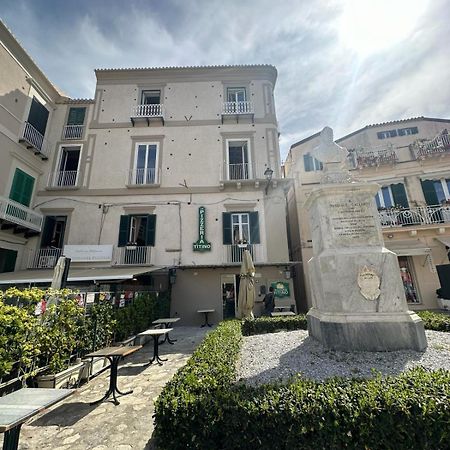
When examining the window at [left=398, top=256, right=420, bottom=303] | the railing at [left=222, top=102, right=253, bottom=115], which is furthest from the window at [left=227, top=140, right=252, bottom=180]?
the window at [left=398, top=256, right=420, bottom=303]

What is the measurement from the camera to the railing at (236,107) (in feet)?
51.2

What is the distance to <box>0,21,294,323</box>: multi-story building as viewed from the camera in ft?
42.4

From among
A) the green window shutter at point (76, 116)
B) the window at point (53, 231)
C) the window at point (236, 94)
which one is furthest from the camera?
the window at point (236, 94)

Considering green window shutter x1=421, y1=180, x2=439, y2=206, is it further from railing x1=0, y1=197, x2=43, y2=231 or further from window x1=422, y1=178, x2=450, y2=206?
railing x1=0, y1=197, x2=43, y2=231

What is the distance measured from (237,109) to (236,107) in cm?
14

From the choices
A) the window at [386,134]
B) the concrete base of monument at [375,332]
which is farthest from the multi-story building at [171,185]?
the concrete base of monument at [375,332]

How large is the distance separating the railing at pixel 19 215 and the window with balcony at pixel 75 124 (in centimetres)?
563

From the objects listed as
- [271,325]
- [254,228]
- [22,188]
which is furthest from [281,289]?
[22,188]

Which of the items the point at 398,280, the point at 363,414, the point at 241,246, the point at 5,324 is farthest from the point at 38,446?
the point at 241,246

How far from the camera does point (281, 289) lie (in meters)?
12.6

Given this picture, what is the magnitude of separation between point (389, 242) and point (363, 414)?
13819 mm

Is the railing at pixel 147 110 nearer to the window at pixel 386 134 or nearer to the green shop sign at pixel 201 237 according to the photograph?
the green shop sign at pixel 201 237

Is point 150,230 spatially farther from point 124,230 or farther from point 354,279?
point 354,279

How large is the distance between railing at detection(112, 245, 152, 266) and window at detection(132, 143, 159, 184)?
407 centimetres
